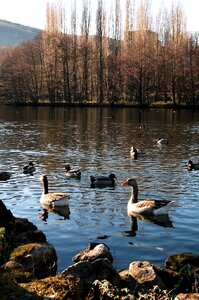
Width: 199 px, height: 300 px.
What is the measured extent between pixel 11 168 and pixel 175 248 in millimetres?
17661

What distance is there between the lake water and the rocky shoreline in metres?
0.99

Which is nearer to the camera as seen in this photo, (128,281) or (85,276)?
(85,276)

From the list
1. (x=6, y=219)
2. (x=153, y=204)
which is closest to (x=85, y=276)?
(x=6, y=219)

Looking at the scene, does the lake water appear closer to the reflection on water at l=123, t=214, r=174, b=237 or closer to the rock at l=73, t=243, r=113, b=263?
the reflection on water at l=123, t=214, r=174, b=237

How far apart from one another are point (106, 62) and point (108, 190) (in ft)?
318

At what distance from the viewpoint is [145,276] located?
435 inches

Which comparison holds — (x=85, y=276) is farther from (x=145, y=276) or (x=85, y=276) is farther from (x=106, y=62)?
(x=106, y=62)

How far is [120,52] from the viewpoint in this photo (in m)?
118

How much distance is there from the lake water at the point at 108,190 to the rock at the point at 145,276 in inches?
65.5

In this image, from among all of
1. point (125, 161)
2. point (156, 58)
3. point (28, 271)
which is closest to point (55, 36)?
point (156, 58)

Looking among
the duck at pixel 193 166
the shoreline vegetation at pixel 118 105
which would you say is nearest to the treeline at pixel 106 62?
the shoreline vegetation at pixel 118 105

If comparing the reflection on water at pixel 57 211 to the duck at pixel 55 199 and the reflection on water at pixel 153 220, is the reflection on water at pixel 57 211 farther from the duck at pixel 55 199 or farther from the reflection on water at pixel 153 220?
the reflection on water at pixel 153 220

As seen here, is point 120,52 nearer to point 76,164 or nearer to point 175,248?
point 76,164

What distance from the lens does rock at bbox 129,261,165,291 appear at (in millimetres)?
10773
